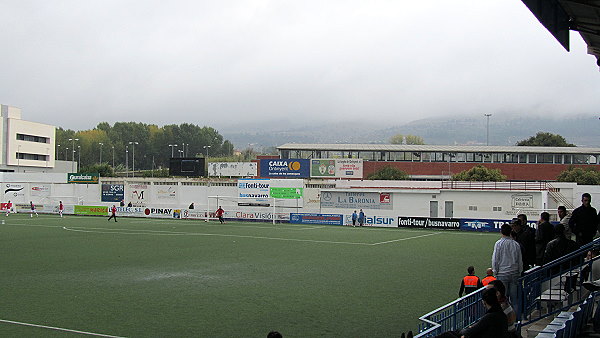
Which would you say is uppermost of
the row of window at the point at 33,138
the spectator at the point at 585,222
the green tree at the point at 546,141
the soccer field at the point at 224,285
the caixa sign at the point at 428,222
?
the green tree at the point at 546,141

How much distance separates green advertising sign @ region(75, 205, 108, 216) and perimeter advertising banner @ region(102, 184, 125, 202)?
2.88 metres

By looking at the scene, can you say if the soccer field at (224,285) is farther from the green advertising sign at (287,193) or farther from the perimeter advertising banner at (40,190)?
the perimeter advertising banner at (40,190)

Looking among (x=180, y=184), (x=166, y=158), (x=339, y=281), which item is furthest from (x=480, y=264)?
(x=166, y=158)

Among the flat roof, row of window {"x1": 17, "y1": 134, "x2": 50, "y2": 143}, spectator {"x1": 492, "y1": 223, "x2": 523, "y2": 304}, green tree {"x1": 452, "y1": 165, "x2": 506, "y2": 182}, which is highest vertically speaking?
row of window {"x1": 17, "y1": 134, "x2": 50, "y2": 143}

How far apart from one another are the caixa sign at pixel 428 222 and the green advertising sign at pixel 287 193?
10460mm

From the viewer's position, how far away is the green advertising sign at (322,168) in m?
72.4

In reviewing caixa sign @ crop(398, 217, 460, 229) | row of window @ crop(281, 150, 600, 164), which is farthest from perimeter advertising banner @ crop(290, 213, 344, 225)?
row of window @ crop(281, 150, 600, 164)

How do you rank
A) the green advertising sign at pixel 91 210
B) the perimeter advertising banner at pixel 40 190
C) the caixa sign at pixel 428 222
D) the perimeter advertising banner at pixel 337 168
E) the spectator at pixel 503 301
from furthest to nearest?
the perimeter advertising banner at pixel 40 190, the perimeter advertising banner at pixel 337 168, the green advertising sign at pixel 91 210, the caixa sign at pixel 428 222, the spectator at pixel 503 301

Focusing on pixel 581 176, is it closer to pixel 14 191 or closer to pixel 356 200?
pixel 356 200

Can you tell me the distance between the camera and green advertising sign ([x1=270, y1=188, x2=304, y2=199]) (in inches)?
2349

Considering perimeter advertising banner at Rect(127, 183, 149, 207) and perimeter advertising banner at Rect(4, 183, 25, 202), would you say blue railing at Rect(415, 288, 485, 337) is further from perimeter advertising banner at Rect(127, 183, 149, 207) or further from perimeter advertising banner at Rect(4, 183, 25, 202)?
perimeter advertising banner at Rect(4, 183, 25, 202)

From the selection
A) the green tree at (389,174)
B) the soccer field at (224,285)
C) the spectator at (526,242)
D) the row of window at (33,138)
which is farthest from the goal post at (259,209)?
the row of window at (33,138)

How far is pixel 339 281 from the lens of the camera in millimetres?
20828

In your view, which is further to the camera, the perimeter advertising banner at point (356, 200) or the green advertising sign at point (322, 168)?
the green advertising sign at point (322, 168)
